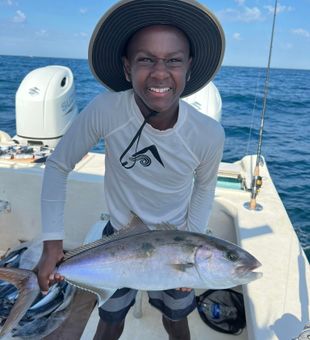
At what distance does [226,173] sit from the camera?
3240 millimetres

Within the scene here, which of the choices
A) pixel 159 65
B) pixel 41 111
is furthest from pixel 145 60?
pixel 41 111

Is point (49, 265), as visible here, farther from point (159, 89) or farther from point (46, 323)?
point (46, 323)

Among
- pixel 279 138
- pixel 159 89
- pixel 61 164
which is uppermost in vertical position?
pixel 159 89

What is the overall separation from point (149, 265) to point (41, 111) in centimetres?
320

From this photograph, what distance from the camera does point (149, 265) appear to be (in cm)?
128

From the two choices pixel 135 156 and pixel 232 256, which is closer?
Result: pixel 232 256

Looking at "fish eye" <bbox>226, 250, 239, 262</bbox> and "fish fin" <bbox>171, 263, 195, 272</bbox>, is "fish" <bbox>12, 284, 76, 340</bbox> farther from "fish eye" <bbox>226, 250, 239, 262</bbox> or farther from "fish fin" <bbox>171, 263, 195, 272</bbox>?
"fish eye" <bbox>226, 250, 239, 262</bbox>

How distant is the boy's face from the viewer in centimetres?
138

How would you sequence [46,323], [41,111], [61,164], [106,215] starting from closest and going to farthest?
1. [61,164]
2. [46,323]
3. [106,215]
4. [41,111]

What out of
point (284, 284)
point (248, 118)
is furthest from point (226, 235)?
point (248, 118)

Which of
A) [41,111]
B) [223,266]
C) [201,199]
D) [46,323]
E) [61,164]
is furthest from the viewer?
[41,111]

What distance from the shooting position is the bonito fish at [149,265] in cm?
123

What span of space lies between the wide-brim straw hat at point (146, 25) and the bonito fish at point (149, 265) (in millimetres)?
735

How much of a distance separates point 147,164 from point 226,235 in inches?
61.2
